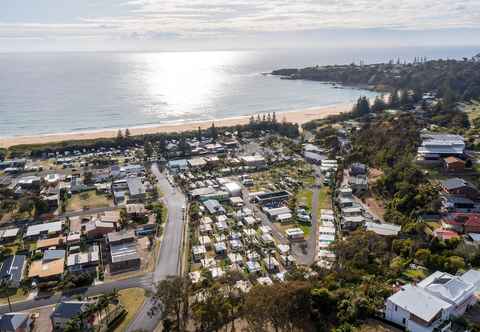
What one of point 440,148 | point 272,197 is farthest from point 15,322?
point 440,148

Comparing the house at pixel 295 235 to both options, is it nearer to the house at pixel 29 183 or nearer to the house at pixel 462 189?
the house at pixel 462 189

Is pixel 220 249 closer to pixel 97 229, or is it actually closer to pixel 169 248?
pixel 169 248

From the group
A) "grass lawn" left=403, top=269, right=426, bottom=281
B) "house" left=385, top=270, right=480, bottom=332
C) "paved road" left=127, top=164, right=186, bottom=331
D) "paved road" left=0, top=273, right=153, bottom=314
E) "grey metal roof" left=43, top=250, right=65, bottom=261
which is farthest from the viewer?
"grey metal roof" left=43, top=250, right=65, bottom=261

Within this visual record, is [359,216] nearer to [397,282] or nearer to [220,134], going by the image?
[397,282]

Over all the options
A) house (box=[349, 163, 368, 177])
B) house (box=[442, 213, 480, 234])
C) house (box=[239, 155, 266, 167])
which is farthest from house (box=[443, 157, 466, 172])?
house (box=[239, 155, 266, 167])

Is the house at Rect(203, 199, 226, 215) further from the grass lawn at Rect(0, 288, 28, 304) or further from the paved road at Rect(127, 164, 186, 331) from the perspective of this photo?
the grass lawn at Rect(0, 288, 28, 304)

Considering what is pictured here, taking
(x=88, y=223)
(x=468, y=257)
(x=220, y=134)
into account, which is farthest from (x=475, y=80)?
(x=88, y=223)
